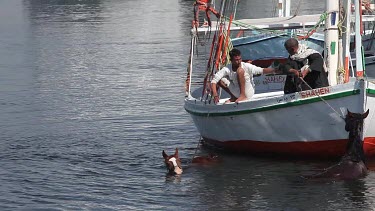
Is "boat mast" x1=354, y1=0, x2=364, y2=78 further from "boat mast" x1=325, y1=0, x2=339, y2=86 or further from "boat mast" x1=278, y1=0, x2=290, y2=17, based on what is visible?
"boat mast" x1=278, y1=0, x2=290, y2=17

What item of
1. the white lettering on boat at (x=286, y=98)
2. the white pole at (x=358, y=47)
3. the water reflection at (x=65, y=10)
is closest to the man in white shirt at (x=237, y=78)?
the white lettering on boat at (x=286, y=98)

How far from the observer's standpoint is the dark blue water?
18.6 m

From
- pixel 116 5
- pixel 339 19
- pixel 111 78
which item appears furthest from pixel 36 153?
pixel 116 5

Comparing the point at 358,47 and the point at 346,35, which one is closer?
the point at 358,47

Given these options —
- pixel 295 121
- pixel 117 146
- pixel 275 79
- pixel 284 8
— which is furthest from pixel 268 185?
pixel 284 8

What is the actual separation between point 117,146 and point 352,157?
6.20m

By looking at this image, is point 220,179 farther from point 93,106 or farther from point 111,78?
point 111,78

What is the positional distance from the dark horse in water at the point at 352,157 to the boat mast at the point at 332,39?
1.39 meters

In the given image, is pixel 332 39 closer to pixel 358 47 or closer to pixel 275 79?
pixel 358 47

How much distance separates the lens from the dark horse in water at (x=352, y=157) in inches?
757

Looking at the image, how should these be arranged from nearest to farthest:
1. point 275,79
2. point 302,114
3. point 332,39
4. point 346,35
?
1. point 302,114
2. point 332,39
3. point 346,35
4. point 275,79

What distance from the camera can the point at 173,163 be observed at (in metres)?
20.3

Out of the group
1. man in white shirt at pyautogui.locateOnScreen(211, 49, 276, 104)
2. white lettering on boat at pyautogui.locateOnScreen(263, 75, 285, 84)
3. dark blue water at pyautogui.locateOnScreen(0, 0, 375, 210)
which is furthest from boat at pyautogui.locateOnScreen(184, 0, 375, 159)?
white lettering on boat at pyautogui.locateOnScreen(263, 75, 285, 84)

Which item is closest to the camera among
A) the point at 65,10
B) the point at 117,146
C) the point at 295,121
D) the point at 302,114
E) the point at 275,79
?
the point at 302,114
